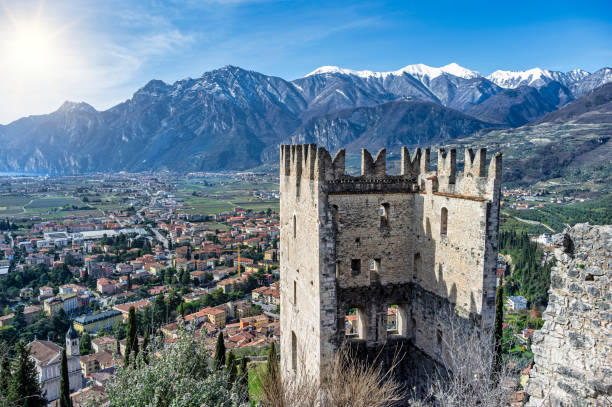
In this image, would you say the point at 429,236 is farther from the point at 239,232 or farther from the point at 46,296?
the point at 239,232

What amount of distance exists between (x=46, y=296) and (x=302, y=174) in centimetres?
8750

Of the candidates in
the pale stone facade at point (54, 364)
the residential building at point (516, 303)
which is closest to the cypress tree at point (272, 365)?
the pale stone facade at point (54, 364)

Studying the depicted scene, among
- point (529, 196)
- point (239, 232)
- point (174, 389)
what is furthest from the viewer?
point (239, 232)

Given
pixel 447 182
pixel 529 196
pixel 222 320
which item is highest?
pixel 447 182

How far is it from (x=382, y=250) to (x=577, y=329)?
340 inches

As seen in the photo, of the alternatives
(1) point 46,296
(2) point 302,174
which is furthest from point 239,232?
(2) point 302,174

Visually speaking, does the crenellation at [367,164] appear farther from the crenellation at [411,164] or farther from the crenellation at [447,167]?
the crenellation at [447,167]

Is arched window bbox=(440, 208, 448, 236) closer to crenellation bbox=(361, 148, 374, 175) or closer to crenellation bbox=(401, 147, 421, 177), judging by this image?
crenellation bbox=(401, 147, 421, 177)

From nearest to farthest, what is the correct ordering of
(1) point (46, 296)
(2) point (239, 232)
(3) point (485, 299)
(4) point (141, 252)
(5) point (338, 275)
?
(3) point (485, 299)
(5) point (338, 275)
(1) point (46, 296)
(4) point (141, 252)
(2) point (239, 232)

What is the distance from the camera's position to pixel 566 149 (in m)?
144

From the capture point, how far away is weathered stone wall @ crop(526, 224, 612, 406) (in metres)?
6.92

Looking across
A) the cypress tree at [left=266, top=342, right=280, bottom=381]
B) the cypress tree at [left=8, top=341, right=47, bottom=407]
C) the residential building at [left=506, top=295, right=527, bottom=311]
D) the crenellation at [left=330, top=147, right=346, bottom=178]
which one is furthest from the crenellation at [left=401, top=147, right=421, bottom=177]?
the residential building at [left=506, top=295, right=527, bottom=311]

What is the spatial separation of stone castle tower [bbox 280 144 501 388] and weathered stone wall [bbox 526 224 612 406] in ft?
17.1

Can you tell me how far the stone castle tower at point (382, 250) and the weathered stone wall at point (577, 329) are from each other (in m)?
5.20
